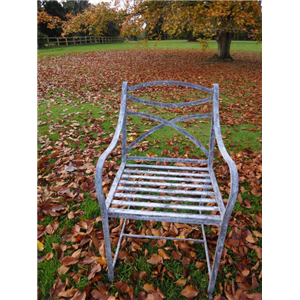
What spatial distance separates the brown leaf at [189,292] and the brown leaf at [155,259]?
0.89 feet

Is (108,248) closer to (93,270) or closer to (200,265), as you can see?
(93,270)

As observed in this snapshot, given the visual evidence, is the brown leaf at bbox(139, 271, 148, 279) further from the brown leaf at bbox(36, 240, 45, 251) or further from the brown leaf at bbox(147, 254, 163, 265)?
the brown leaf at bbox(36, 240, 45, 251)

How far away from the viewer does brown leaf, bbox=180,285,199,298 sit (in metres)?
1.50

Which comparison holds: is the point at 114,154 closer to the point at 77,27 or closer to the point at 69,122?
the point at 69,122

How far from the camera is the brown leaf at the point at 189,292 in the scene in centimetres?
150

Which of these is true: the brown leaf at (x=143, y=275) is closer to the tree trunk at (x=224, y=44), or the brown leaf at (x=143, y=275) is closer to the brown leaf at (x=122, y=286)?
the brown leaf at (x=122, y=286)

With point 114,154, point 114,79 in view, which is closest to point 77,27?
point 114,79

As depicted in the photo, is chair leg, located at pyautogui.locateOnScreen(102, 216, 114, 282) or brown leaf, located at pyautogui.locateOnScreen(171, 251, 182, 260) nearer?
chair leg, located at pyautogui.locateOnScreen(102, 216, 114, 282)

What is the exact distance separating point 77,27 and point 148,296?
10.4 metres

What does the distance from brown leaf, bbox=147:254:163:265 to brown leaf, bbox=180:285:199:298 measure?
271mm

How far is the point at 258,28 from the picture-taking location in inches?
377

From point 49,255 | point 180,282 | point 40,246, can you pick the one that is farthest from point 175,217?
point 40,246

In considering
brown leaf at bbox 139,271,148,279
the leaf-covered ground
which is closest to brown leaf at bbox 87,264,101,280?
the leaf-covered ground

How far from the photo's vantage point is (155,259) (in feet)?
5.69
